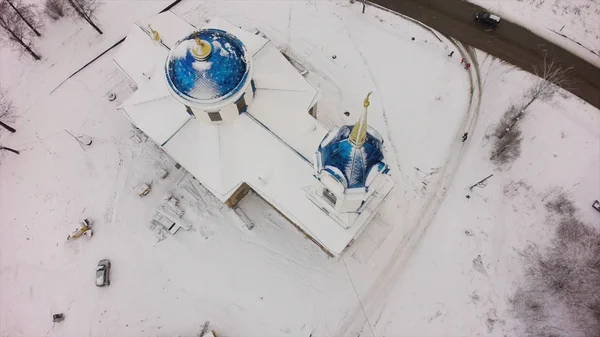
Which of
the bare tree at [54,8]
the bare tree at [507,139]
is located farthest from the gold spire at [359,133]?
the bare tree at [54,8]

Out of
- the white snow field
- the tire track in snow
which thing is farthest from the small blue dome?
the tire track in snow

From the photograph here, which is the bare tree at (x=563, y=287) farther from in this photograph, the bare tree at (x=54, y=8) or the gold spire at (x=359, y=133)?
the bare tree at (x=54, y=8)

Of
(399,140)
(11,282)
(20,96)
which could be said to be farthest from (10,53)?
(399,140)

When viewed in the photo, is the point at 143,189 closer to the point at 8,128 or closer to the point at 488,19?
the point at 8,128

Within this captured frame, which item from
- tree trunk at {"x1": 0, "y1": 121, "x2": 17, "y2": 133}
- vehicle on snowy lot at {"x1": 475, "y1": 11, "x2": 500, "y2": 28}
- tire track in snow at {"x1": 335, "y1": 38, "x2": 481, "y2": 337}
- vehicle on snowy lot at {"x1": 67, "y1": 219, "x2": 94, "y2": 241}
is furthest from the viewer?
vehicle on snowy lot at {"x1": 475, "y1": 11, "x2": 500, "y2": 28}

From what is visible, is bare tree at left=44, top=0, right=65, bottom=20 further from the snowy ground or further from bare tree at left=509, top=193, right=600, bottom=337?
bare tree at left=509, top=193, right=600, bottom=337
